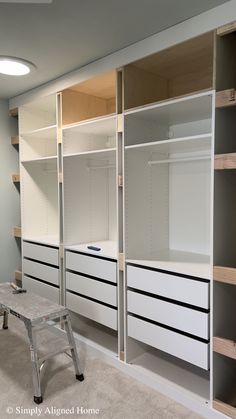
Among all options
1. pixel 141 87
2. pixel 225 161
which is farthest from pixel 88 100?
pixel 225 161

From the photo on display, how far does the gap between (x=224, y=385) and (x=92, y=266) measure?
4.40 feet

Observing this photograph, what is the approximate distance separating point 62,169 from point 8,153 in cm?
119

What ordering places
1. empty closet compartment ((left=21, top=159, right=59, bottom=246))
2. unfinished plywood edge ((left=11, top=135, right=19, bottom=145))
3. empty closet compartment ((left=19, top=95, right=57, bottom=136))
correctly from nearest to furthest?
1. empty closet compartment ((left=19, top=95, right=57, bottom=136))
2. empty closet compartment ((left=21, top=159, right=59, bottom=246))
3. unfinished plywood edge ((left=11, top=135, right=19, bottom=145))

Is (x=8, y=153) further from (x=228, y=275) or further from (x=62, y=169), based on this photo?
(x=228, y=275)

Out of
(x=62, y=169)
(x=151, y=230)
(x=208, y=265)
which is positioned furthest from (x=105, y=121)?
(x=208, y=265)

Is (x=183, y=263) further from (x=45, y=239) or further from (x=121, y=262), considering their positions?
(x=45, y=239)

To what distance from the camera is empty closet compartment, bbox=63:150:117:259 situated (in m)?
3.18

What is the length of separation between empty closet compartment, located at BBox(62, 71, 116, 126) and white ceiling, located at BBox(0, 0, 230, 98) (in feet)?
0.90

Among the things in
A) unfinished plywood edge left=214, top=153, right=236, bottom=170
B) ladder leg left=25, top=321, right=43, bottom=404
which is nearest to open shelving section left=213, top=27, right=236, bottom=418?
unfinished plywood edge left=214, top=153, right=236, bottom=170

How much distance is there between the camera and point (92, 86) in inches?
117

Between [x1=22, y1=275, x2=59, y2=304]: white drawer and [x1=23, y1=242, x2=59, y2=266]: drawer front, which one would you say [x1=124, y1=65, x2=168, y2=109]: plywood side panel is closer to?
[x1=23, y1=242, x2=59, y2=266]: drawer front

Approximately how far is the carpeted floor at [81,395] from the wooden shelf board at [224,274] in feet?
2.98

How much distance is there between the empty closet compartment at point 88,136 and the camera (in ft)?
9.44

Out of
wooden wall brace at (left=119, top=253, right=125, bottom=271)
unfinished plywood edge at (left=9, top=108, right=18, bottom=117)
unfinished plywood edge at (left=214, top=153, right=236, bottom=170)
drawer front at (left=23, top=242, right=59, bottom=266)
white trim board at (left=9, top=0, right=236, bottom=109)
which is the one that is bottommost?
drawer front at (left=23, top=242, right=59, bottom=266)
